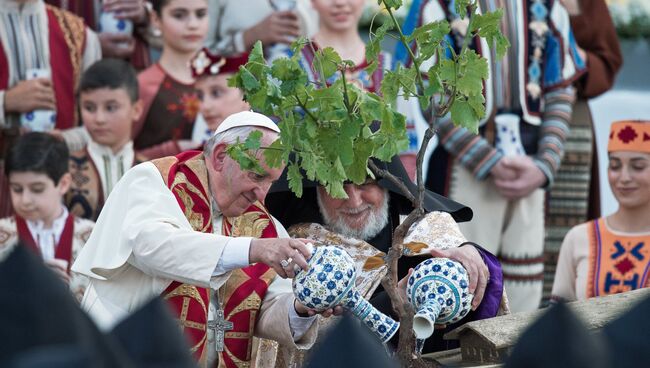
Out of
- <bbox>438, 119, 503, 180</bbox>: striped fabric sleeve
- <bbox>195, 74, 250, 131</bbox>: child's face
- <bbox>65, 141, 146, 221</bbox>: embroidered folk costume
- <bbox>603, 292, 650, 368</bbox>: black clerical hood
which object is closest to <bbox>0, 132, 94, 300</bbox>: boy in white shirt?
<bbox>65, 141, 146, 221</bbox>: embroidered folk costume

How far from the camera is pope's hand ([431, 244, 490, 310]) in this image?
5191 millimetres

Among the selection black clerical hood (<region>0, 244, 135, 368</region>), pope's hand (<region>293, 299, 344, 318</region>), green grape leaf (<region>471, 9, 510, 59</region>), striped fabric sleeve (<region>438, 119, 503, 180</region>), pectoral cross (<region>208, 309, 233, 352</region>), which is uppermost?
green grape leaf (<region>471, 9, 510, 59</region>)

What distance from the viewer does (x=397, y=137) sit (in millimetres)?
4570

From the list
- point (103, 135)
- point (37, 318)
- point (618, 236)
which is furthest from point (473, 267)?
point (37, 318)

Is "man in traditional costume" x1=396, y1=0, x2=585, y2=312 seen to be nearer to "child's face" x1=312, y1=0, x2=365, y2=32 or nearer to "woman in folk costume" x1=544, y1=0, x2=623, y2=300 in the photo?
"woman in folk costume" x1=544, y1=0, x2=623, y2=300

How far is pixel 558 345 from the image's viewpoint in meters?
2.45

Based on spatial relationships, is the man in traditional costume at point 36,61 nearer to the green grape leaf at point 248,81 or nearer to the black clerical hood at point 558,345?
the green grape leaf at point 248,81

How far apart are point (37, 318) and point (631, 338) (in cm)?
101

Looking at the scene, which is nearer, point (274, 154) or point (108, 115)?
point (274, 154)

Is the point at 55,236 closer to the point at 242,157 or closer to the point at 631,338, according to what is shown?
the point at 242,157

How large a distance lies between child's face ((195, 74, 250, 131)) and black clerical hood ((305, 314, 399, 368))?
17.1ft

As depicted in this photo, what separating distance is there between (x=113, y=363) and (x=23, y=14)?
5.37 meters

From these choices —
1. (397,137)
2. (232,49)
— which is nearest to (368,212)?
(397,137)

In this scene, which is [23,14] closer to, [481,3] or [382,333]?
[481,3]
